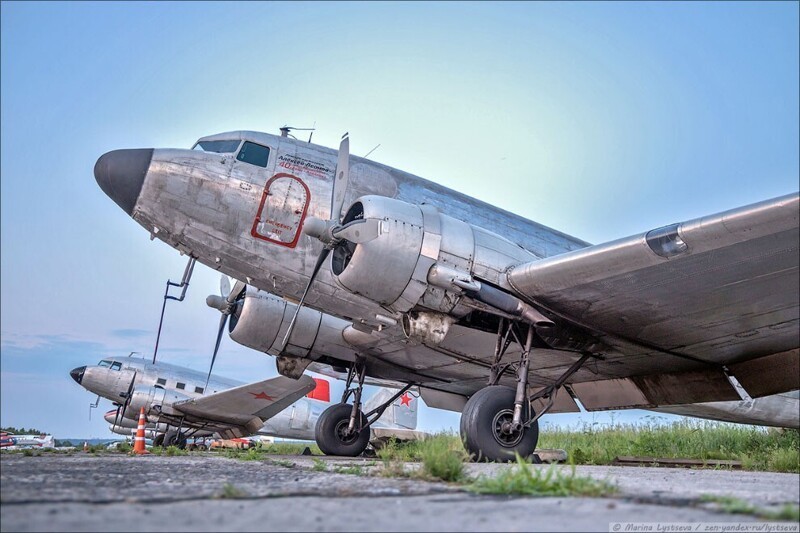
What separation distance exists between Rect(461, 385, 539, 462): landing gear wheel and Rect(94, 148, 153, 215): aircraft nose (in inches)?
188

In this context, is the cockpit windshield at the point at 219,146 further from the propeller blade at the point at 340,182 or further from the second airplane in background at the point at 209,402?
the second airplane in background at the point at 209,402

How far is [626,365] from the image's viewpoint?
909cm

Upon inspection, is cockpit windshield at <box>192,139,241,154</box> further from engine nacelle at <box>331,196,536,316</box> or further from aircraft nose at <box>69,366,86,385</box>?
aircraft nose at <box>69,366,86,385</box>

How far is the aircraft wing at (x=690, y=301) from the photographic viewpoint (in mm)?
5719

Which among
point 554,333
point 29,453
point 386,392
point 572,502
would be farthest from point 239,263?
point 386,392

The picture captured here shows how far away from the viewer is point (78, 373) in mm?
21281

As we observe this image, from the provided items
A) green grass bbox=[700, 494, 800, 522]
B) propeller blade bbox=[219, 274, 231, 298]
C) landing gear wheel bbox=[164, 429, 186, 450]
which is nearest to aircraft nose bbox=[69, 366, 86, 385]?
landing gear wheel bbox=[164, 429, 186, 450]

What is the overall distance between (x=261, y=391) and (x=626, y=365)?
420 inches

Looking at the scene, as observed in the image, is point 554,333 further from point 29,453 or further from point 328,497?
point 29,453

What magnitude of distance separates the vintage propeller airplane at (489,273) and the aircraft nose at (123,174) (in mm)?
17

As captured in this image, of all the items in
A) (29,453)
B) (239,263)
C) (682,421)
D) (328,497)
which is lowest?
(29,453)

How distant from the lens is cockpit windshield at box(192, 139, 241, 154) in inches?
330

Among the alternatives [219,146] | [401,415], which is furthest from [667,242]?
[401,415]

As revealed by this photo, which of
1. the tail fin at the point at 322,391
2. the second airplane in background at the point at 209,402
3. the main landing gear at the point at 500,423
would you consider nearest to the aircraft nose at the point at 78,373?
the second airplane in background at the point at 209,402
